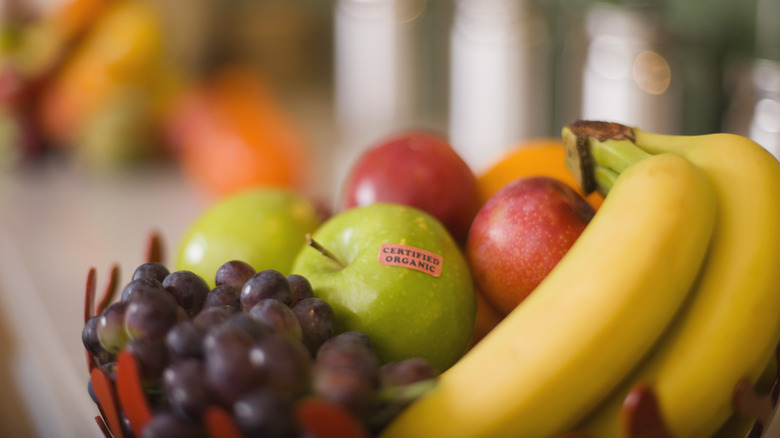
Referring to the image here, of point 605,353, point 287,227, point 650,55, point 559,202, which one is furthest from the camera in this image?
point 650,55

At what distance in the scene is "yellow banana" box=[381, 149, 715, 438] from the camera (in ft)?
1.22

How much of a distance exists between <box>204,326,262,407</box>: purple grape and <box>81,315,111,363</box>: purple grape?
11 centimetres

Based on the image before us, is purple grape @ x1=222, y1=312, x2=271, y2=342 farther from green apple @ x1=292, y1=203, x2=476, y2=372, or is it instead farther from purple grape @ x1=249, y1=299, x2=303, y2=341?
green apple @ x1=292, y1=203, x2=476, y2=372

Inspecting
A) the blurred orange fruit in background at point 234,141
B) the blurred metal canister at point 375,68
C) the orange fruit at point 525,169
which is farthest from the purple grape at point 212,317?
the blurred metal canister at point 375,68

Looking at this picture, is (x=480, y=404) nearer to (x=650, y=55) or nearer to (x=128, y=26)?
(x=650, y=55)

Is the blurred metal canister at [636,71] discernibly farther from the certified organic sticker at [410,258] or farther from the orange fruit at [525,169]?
the certified organic sticker at [410,258]

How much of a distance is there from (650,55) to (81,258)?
3.20 ft

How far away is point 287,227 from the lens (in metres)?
0.64

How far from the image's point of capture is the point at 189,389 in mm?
346

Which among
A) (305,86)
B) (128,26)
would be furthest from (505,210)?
(305,86)

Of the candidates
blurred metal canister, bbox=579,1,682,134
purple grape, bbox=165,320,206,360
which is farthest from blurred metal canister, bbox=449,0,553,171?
purple grape, bbox=165,320,206,360

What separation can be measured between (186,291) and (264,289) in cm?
5

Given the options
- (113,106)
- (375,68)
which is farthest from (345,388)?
(375,68)

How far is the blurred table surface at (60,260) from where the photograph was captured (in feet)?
2.81
